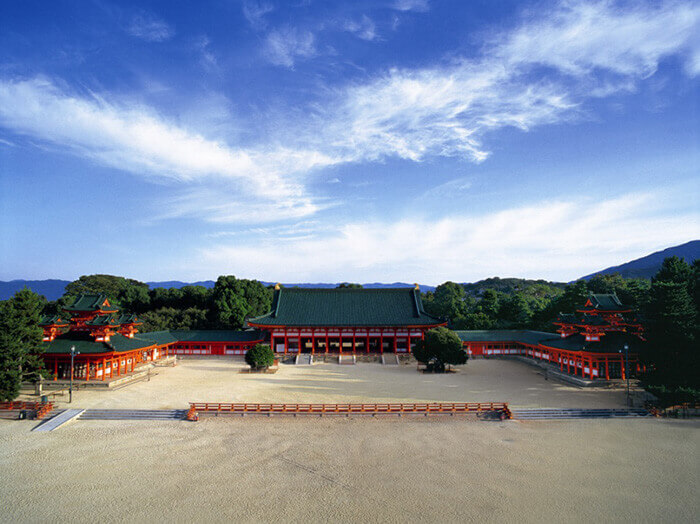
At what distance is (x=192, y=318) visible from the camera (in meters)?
53.5

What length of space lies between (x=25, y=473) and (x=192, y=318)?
37.9 metres

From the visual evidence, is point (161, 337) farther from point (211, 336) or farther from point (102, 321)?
point (102, 321)

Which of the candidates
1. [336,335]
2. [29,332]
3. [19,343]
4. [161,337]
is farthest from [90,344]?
[336,335]

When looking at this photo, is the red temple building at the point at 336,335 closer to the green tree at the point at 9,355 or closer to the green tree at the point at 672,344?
the green tree at the point at 672,344

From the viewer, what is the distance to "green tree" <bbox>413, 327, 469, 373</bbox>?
35531mm

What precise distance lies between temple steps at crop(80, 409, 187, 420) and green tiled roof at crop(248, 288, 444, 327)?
19.1m

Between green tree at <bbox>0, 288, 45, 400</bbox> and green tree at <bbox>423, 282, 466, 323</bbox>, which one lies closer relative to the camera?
green tree at <bbox>0, 288, 45, 400</bbox>

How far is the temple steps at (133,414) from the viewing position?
23703 millimetres

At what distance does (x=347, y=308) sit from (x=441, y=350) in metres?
15.1

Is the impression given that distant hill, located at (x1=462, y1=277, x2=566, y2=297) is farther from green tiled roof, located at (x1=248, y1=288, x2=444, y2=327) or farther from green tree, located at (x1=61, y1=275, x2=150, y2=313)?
green tree, located at (x1=61, y1=275, x2=150, y2=313)

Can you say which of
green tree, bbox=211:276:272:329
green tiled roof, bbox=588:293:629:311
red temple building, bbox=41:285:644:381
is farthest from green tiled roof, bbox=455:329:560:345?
green tree, bbox=211:276:272:329

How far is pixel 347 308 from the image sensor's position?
47.8 meters

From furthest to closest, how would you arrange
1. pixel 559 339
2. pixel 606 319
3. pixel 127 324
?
pixel 127 324 < pixel 559 339 < pixel 606 319

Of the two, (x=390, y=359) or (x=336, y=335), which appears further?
(x=336, y=335)
